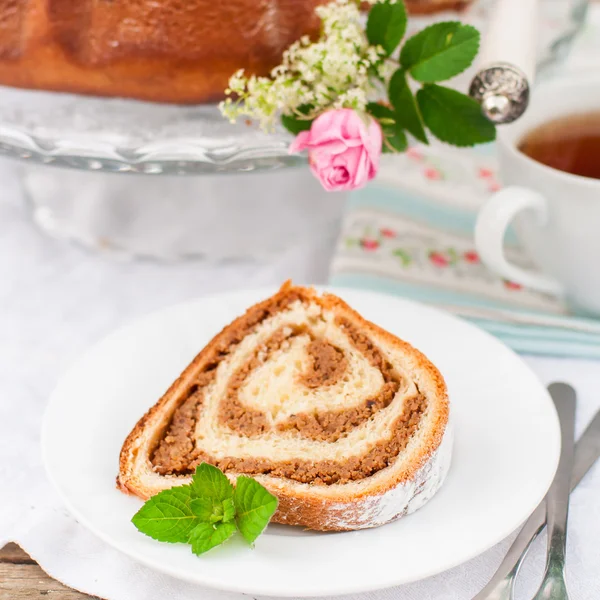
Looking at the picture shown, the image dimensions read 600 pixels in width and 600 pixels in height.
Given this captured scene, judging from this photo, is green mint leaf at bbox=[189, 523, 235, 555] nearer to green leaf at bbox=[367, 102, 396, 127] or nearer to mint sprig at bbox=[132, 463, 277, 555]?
mint sprig at bbox=[132, 463, 277, 555]

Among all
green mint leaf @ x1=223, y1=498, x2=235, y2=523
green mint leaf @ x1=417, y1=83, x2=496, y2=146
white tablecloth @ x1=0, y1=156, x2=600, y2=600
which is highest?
green mint leaf @ x1=417, y1=83, x2=496, y2=146

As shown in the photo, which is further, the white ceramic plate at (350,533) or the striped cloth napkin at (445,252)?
the striped cloth napkin at (445,252)

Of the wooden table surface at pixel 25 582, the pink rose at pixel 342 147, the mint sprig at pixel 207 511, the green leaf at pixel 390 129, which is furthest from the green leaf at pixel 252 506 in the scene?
the green leaf at pixel 390 129

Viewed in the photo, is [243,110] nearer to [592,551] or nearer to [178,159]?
[178,159]

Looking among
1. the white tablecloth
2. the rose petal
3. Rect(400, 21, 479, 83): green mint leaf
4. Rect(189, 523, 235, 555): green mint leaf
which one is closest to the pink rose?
the rose petal

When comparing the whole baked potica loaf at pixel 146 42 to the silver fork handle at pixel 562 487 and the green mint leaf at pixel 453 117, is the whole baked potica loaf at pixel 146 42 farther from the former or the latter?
the silver fork handle at pixel 562 487

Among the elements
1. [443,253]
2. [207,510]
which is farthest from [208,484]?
[443,253]

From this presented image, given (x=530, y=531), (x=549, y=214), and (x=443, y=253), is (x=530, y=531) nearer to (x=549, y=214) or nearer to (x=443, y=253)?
(x=549, y=214)
